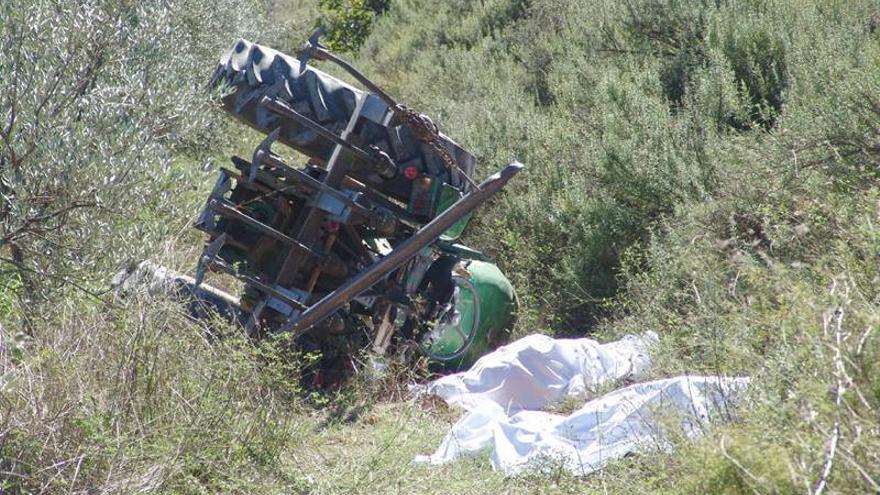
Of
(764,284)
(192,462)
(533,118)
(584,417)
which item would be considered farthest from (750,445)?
(533,118)

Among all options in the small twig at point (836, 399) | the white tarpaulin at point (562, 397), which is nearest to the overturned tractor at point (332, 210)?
the white tarpaulin at point (562, 397)

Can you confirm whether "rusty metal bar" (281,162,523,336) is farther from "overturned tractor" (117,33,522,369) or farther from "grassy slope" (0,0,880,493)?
"grassy slope" (0,0,880,493)

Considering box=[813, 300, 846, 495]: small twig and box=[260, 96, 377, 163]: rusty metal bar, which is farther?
box=[260, 96, 377, 163]: rusty metal bar

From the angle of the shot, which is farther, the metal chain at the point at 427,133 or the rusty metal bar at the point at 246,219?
the metal chain at the point at 427,133

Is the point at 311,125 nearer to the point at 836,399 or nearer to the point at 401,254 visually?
the point at 401,254

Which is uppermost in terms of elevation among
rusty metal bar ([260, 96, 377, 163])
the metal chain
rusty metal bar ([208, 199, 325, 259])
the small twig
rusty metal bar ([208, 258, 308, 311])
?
the small twig

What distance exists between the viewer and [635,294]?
8539 mm

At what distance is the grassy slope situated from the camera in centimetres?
437

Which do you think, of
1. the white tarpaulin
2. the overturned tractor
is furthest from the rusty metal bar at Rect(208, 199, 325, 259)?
the white tarpaulin

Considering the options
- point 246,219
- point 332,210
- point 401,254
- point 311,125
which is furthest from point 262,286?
point 311,125

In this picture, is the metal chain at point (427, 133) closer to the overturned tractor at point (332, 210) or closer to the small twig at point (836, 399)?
the overturned tractor at point (332, 210)

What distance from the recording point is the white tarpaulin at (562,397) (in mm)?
5555

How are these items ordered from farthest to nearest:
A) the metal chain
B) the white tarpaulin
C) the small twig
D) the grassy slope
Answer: the metal chain, the white tarpaulin, the grassy slope, the small twig

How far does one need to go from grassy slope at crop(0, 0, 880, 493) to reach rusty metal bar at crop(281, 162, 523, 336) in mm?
636
